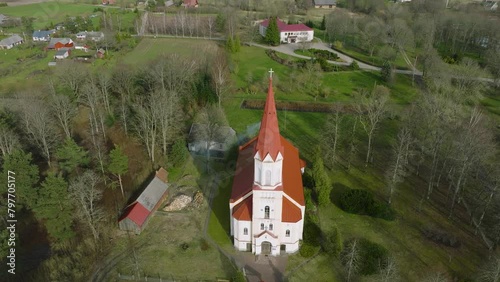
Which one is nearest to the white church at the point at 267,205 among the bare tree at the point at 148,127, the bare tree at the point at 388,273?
the bare tree at the point at 388,273

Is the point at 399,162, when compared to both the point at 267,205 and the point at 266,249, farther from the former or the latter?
the point at 266,249

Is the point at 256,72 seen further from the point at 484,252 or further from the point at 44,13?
the point at 44,13

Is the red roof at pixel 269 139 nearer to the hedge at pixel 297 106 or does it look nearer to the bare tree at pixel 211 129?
the bare tree at pixel 211 129

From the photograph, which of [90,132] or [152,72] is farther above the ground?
[152,72]

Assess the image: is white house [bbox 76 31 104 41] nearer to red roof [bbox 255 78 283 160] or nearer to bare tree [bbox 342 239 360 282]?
red roof [bbox 255 78 283 160]

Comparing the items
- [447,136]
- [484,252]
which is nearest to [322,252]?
[484,252]
